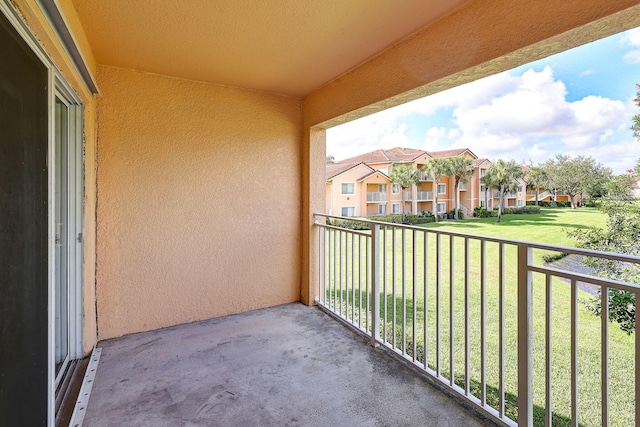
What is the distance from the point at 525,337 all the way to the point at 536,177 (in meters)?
2.78

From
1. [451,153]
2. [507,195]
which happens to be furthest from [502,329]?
[451,153]

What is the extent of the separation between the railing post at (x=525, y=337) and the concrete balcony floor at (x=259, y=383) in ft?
0.89

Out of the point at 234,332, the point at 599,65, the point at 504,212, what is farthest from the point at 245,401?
the point at 599,65

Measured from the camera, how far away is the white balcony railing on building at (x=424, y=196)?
7554mm

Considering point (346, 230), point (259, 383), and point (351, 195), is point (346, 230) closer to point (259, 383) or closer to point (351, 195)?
point (259, 383)

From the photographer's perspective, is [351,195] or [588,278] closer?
[588,278]

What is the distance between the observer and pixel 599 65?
305 centimetres

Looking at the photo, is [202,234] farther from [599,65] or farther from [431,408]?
[599,65]

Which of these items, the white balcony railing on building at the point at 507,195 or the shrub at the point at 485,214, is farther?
Answer: the white balcony railing on building at the point at 507,195

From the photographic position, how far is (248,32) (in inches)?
80.5

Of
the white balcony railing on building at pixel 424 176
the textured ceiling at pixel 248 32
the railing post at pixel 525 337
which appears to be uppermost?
the textured ceiling at pixel 248 32

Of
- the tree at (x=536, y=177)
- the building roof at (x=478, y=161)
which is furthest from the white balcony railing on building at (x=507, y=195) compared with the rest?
the building roof at (x=478, y=161)

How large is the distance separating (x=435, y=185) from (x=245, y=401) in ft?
22.8

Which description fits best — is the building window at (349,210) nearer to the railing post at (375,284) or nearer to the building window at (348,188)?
the building window at (348,188)
